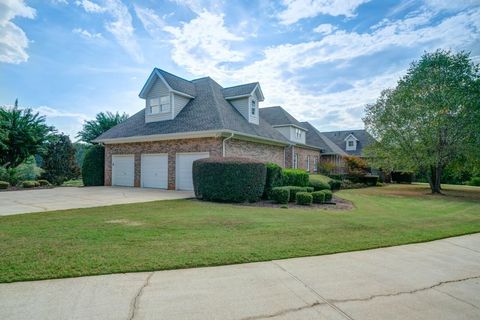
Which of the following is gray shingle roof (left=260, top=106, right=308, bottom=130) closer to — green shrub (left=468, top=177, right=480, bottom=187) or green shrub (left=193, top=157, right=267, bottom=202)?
green shrub (left=193, top=157, right=267, bottom=202)

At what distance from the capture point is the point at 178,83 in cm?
1777

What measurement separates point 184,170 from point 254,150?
4438 millimetres

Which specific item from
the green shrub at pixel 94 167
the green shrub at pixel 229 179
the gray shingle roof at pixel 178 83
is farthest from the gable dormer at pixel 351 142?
the green shrub at pixel 94 167

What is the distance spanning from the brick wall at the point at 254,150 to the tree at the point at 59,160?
1560 centimetres

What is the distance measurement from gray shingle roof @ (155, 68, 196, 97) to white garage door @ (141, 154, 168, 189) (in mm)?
4470

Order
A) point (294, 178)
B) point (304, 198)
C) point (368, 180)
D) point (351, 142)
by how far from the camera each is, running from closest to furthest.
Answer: point (304, 198) → point (294, 178) → point (368, 180) → point (351, 142)

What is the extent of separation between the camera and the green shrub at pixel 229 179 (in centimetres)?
1116

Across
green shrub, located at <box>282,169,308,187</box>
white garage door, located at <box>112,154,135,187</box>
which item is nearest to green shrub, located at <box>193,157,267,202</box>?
green shrub, located at <box>282,169,308,187</box>

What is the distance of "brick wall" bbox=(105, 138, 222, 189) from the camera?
14.4 meters

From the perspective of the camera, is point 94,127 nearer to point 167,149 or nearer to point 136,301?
point 167,149

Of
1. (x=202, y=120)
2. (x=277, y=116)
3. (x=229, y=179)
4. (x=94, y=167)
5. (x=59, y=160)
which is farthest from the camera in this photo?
(x=277, y=116)

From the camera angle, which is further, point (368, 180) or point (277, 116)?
point (368, 180)

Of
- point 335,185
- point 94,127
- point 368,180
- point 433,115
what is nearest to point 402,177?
point 368,180

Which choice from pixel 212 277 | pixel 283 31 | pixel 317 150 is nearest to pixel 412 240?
pixel 212 277
